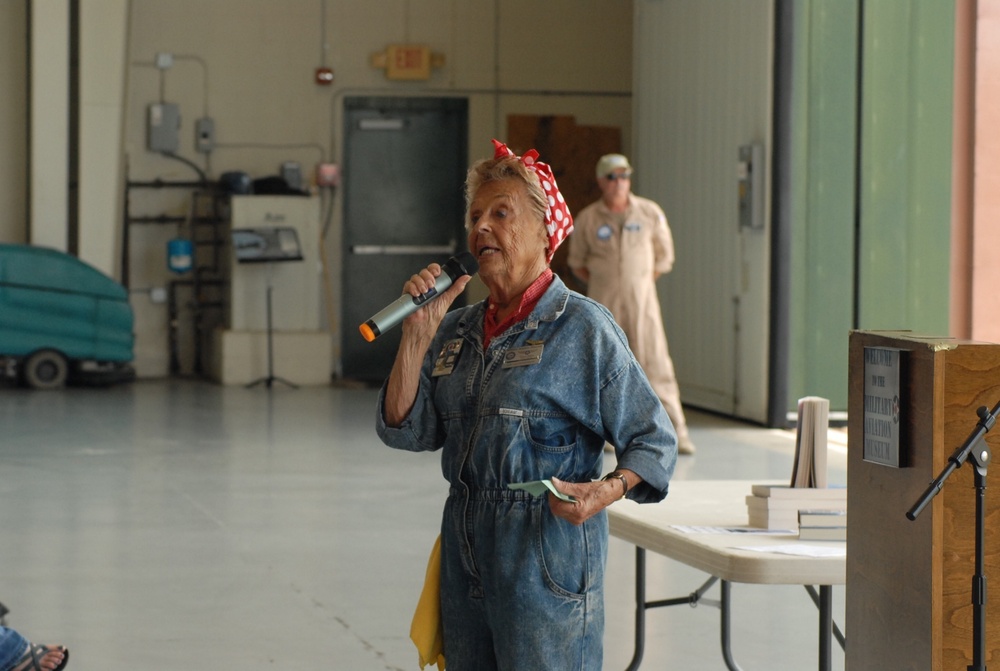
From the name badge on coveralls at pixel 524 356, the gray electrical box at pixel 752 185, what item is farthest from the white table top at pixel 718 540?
the gray electrical box at pixel 752 185

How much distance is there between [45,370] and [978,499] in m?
11.5

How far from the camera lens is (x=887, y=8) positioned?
9.77 meters

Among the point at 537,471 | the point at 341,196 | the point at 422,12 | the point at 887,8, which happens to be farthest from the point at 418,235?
the point at 537,471

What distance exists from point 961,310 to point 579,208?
6363 millimetres

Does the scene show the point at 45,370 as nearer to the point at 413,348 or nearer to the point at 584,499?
the point at 413,348

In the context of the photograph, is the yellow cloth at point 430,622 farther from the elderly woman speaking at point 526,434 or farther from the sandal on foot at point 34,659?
the sandal on foot at point 34,659

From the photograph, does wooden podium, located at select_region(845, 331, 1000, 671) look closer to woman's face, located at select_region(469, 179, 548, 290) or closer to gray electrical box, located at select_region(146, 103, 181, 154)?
woman's face, located at select_region(469, 179, 548, 290)

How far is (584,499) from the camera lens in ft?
7.38

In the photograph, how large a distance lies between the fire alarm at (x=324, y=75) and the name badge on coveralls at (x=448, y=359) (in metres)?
11.9

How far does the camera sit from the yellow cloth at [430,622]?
2.46 metres

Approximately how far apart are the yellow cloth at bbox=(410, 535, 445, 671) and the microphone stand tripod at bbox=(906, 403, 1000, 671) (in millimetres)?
853

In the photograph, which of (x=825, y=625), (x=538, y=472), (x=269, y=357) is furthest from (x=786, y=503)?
(x=269, y=357)

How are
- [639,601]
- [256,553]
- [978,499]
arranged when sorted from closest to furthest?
[978,499] → [639,601] → [256,553]

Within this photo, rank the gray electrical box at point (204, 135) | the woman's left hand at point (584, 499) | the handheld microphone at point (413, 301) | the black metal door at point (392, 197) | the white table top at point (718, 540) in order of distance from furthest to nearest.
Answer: the black metal door at point (392, 197) → the gray electrical box at point (204, 135) → the white table top at point (718, 540) → the handheld microphone at point (413, 301) → the woman's left hand at point (584, 499)
